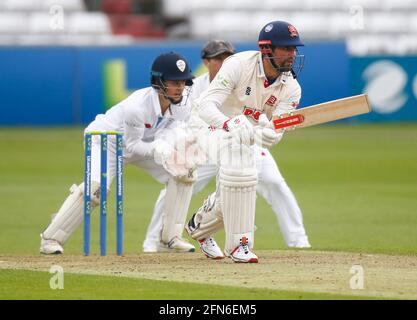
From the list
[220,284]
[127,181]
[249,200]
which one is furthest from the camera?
[127,181]

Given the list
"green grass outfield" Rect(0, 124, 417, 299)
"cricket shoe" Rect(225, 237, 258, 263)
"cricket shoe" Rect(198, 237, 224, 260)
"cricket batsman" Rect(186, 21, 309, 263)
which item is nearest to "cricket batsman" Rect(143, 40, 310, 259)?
"green grass outfield" Rect(0, 124, 417, 299)

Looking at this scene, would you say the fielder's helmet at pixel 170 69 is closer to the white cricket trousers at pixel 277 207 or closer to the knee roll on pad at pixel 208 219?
the knee roll on pad at pixel 208 219

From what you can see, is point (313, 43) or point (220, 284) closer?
point (220, 284)

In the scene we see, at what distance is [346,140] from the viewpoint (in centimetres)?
1886

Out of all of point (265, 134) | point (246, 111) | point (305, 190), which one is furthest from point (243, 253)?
point (305, 190)

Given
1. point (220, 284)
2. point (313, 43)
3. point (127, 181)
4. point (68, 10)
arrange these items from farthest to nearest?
point (68, 10) → point (313, 43) → point (127, 181) → point (220, 284)

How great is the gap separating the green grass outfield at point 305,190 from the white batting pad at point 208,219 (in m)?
1.07

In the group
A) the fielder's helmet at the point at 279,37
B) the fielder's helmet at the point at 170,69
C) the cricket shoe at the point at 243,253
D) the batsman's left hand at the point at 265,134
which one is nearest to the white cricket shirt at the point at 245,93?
the fielder's helmet at the point at 279,37

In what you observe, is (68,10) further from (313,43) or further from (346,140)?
(346,140)

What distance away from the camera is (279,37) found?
666 cm

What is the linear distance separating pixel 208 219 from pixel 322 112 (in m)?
1.17

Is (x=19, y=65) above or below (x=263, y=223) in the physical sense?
above

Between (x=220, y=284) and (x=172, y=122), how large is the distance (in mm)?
2298
